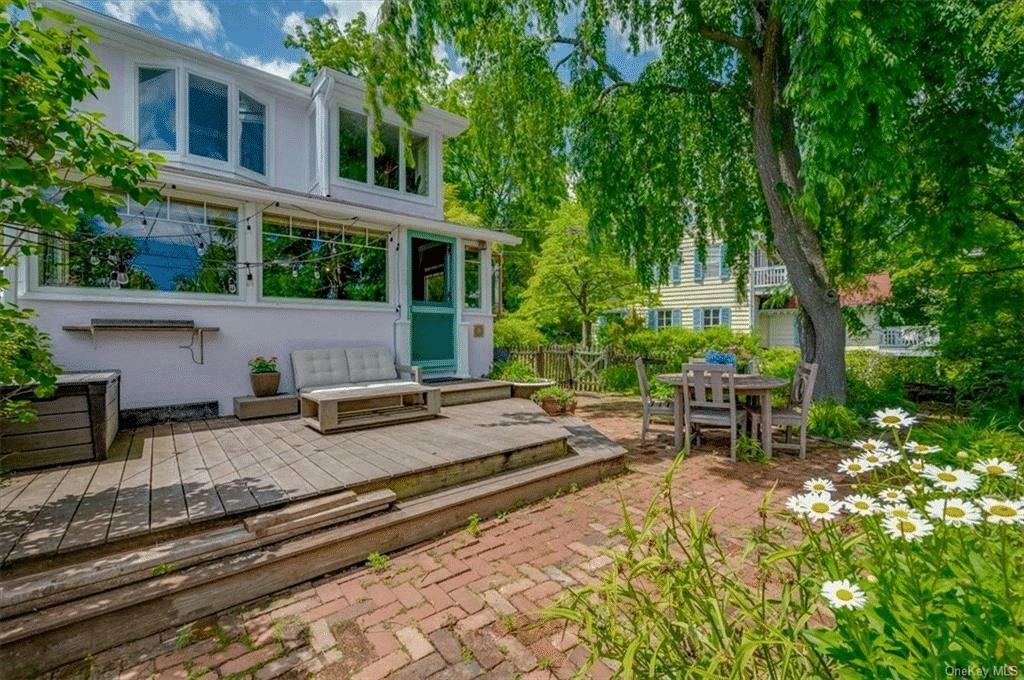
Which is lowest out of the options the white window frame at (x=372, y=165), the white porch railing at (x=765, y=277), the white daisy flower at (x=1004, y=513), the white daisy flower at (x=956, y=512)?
the white daisy flower at (x=956, y=512)

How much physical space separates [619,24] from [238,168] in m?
6.53

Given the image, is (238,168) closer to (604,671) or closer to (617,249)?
(617,249)

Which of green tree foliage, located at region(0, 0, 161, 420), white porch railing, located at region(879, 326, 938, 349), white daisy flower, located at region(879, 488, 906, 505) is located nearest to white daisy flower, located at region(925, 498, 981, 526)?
white daisy flower, located at region(879, 488, 906, 505)

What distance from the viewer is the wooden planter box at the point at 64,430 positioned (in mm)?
3525

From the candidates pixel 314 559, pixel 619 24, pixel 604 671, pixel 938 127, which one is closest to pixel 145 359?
pixel 314 559

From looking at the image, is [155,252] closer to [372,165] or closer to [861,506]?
[372,165]

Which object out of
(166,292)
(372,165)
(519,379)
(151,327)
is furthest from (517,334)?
(151,327)

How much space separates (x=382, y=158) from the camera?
27.3ft

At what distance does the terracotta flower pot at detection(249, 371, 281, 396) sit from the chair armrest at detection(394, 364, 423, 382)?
1750 mm

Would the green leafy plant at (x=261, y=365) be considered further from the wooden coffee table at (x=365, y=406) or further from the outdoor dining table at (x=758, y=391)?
the outdoor dining table at (x=758, y=391)

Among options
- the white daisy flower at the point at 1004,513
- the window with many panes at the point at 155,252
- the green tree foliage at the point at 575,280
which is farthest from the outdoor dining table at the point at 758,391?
the green tree foliage at the point at 575,280

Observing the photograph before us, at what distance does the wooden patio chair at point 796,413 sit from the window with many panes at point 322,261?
611 centimetres

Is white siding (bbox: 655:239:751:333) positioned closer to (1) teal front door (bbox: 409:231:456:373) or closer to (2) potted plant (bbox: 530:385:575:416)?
(1) teal front door (bbox: 409:231:456:373)

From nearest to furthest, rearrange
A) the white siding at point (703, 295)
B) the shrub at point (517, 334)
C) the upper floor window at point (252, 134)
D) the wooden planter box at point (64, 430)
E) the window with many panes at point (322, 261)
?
the wooden planter box at point (64, 430), the window with many panes at point (322, 261), the upper floor window at point (252, 134), the shrub at point (517, 334), the white siding at point (703, 295)
